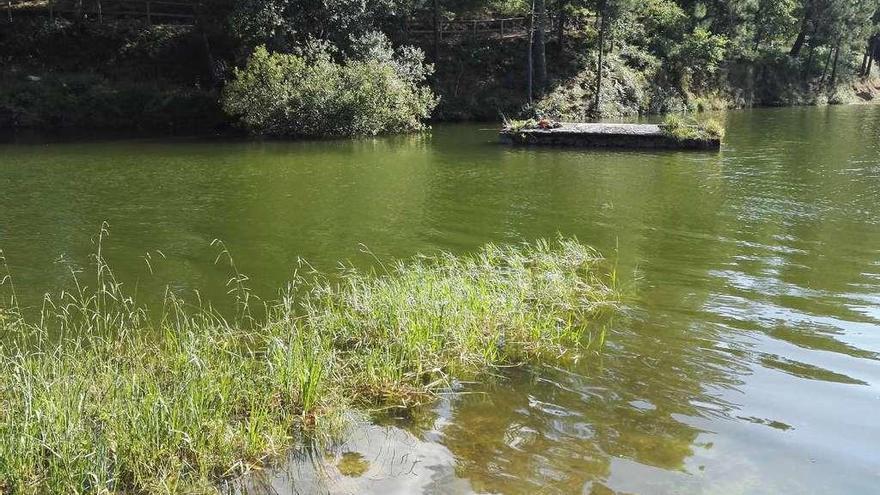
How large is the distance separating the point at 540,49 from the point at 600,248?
30.2m

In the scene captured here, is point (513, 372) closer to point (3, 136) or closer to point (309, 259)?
point (309, 259)

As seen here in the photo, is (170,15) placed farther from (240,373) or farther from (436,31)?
(240,373)

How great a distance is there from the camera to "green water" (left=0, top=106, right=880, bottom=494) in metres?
4.81

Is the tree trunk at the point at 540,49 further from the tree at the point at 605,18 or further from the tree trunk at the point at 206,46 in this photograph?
the tree trunk at the point at 206,46

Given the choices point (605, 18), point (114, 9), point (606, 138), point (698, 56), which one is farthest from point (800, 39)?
point (114, 9)

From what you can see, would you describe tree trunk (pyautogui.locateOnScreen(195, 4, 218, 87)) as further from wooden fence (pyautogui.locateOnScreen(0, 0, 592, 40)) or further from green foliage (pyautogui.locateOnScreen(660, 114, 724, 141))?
green foliage (pyautogui.locateOnScreen(660, 114, 724, 141))

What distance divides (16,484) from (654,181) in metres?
16.5

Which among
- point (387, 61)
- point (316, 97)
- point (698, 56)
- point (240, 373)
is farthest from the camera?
point (698, 56)

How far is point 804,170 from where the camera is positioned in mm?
19094

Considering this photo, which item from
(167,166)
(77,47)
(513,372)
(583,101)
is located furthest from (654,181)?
(77,47)

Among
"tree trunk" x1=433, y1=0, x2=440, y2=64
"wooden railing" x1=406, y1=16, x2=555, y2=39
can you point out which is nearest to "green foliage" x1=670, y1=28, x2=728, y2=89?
"wooden railing" x1=406, y1=16, x2=555, y2=39

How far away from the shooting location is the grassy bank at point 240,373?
414 cm

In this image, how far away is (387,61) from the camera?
1242 inches

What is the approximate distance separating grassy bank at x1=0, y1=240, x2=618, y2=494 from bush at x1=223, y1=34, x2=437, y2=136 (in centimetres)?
2044
